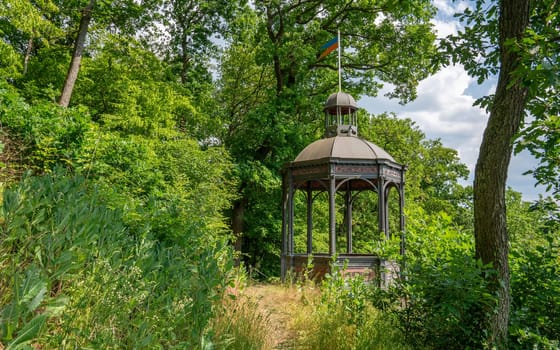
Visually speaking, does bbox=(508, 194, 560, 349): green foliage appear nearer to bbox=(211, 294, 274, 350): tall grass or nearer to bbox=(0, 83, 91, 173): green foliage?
bbox=(211, 294, 274, 350): tall grass

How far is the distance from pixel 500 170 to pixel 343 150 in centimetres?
654

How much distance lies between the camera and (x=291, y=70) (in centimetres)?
1582

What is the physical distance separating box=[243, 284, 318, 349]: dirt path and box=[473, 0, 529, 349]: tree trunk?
2226mm

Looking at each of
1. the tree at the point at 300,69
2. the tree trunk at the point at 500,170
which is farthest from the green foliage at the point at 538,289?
the tree at the point at 300,69

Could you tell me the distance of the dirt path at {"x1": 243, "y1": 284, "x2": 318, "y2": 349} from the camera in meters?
4.89

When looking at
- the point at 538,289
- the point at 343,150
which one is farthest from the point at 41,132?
the point at 538,289

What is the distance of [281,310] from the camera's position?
6.48 metres

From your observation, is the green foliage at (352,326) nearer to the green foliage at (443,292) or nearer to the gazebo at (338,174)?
the green foliage at (443,292)

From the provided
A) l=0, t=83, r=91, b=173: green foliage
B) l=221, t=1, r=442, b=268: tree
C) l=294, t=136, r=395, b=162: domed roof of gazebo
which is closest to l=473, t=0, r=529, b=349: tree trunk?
l=294, t=136, r=395, b=162: domed roof of gazebo

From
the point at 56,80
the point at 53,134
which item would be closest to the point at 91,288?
the point at 53,134

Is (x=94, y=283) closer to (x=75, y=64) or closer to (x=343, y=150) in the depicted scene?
(x=343, y=150)

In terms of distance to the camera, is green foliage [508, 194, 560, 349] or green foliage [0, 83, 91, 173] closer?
green foliage [508, 194, 560, 349]

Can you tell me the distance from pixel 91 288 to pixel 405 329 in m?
3.84

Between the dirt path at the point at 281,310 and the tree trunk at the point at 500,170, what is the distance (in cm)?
223
